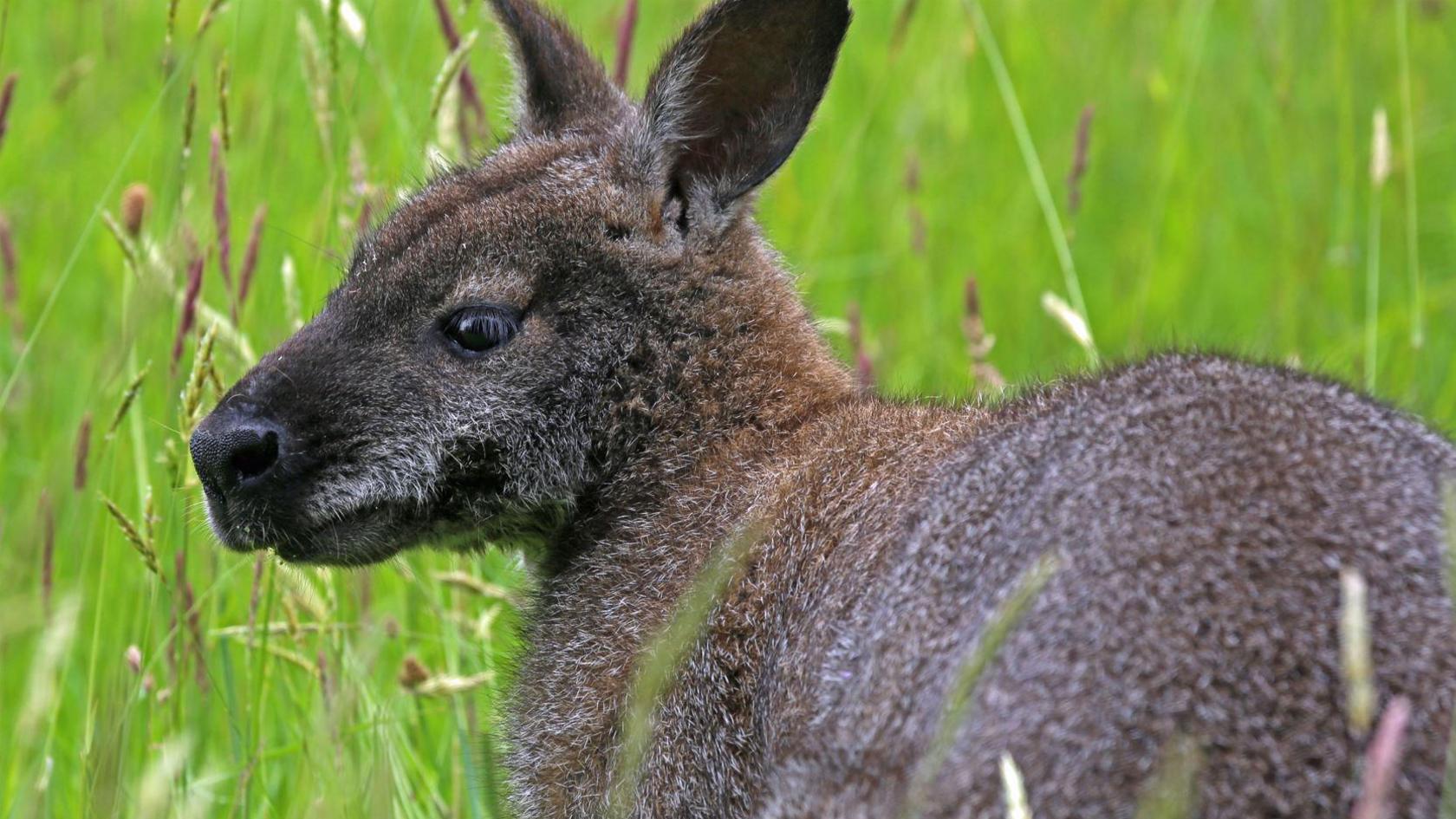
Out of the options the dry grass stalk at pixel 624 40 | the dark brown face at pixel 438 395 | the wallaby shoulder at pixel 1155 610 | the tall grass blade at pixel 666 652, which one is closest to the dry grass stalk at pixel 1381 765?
the wallaby shoulder at pixel 1155 610

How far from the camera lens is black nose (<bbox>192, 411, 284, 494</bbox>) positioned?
4602mm

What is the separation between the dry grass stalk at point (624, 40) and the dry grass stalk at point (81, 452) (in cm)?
193

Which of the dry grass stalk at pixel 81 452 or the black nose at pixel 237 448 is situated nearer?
the black nose at pixel 237 448

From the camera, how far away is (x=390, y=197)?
19.1 ft

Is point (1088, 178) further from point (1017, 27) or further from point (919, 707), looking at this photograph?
point (919, 707)

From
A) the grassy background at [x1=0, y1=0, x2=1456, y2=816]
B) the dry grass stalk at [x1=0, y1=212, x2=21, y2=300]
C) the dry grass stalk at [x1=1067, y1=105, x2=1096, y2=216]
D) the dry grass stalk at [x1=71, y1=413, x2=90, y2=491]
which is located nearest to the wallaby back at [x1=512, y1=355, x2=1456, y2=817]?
the grassy background at [x1=0, y1=0, x2=1456, y2=816]

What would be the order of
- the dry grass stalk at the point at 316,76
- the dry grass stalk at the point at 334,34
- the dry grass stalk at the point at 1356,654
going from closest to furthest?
the dry grass stalk at the point at 1356,654
the dry grass stalk at the point at 334,34
the dry grass stalk at the point at 316,76

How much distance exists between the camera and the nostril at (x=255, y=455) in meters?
4.60

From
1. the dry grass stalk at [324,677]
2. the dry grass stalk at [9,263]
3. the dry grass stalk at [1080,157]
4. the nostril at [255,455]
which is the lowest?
the dry grass stalk at [324,677]

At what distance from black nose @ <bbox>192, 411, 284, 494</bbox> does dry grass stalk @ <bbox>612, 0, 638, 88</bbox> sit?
1.81 meters

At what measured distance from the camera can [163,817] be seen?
404 cm

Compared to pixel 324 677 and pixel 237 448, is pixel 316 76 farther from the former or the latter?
pixel 324 677

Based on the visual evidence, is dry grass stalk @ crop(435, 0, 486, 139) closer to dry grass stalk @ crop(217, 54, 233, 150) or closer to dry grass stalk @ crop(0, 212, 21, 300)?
dry grass stalk @ crop(217, 54, 233, 150)

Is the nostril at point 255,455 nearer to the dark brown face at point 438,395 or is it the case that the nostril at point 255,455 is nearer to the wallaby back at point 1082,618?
the dark brown face at point 438,395
